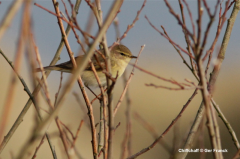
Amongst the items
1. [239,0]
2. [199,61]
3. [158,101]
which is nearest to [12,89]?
[199,61]

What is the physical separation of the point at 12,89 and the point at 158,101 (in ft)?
41.4

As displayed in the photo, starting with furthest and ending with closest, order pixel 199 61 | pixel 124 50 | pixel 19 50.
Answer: pixel 124 50, pixel 199 61, pixel 19 50

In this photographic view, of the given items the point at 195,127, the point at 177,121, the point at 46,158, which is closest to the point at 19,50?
the point at 177,121

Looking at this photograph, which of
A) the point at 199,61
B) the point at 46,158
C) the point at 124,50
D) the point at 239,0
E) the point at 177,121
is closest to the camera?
the point at 199,61

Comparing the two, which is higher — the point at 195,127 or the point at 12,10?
the point at 12,10

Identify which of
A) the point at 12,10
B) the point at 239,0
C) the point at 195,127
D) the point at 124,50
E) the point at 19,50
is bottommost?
the point at 195,127

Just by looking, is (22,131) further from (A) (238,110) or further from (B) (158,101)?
(A) (238,110)

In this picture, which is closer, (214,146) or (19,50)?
(19,50)

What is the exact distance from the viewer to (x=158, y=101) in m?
13.4

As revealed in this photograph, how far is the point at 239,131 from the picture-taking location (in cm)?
1082

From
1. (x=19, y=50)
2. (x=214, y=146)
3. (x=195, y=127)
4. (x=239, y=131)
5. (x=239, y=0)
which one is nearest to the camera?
(x=19, y=50)

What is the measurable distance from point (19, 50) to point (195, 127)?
2.14 meters

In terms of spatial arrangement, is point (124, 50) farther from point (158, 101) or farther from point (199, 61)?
point (158, 101)

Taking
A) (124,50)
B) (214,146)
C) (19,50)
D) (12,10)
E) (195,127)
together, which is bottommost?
(214,146)
